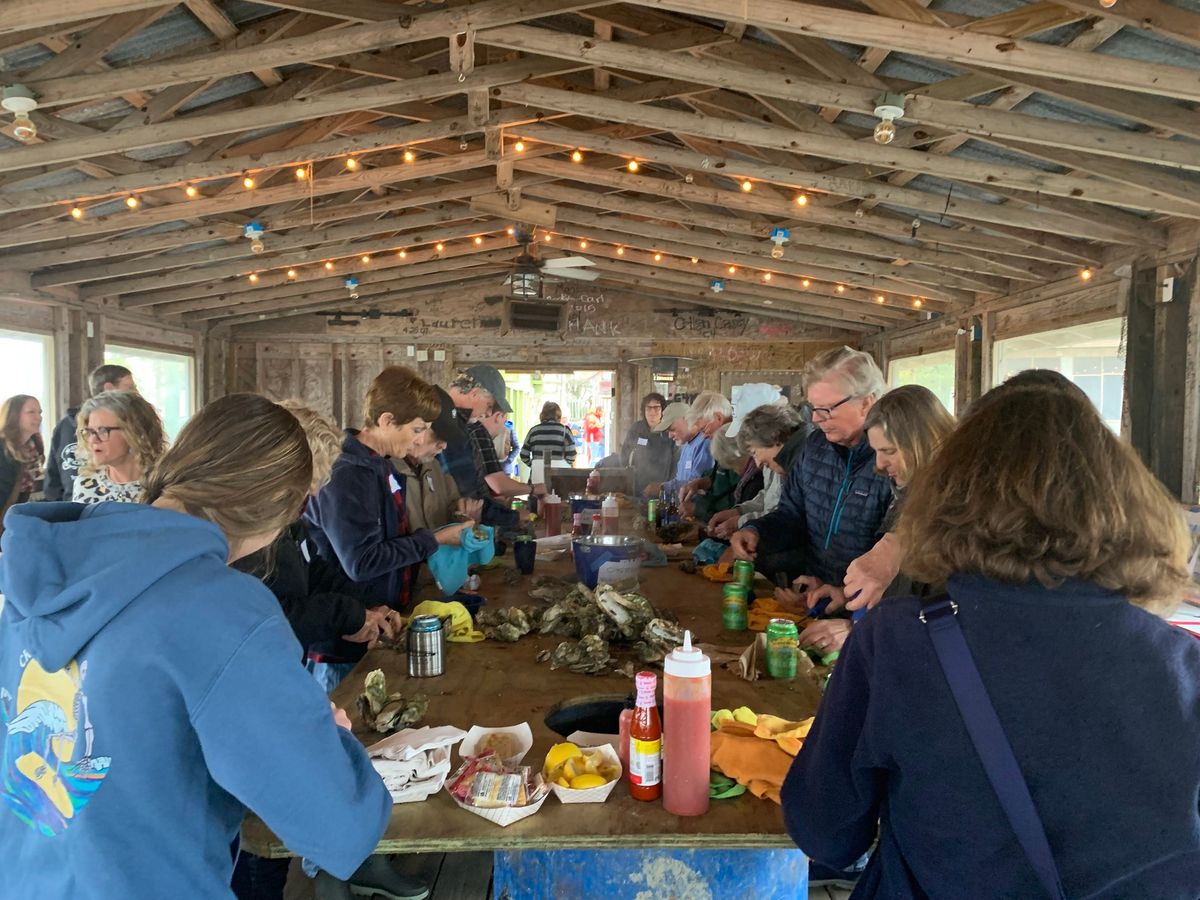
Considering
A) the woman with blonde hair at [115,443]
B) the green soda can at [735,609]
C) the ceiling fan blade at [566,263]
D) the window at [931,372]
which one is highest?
the ceiling fan blade at [566,263]

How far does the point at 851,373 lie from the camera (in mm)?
2848

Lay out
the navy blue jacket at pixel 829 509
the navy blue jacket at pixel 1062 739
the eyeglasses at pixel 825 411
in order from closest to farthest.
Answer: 1. the navy blue jacket at pixel 1062 739
2. the navy blue jacket at pixel 829 509
3. the eyeglasses at pixel 825 411

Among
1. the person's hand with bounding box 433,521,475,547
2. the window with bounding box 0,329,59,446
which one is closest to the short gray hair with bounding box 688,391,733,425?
the person's hand with bounding box 433,521,475,547

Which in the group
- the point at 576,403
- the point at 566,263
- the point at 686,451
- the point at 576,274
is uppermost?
the point at 576,274

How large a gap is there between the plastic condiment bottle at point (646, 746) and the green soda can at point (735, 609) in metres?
1.11

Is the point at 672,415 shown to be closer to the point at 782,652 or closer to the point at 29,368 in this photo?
the point at 782,652

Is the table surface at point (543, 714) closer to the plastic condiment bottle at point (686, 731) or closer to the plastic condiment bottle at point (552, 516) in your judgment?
the plastic condiment bottle at point (686, 731)

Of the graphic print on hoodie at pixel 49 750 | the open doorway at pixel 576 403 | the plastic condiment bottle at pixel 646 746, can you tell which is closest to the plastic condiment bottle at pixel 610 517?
the plastic condiment bottle at pixel 646 746

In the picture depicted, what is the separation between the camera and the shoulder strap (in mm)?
974

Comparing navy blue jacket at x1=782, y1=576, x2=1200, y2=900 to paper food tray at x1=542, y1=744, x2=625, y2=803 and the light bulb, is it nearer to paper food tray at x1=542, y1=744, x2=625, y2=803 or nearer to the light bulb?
paper food tray at x1=542, y1=744, x2=625, y2=803

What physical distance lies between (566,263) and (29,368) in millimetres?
5578

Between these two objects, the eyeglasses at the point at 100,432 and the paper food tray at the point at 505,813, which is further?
the eyeglasses at the point at 100,432

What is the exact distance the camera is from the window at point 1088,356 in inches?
263

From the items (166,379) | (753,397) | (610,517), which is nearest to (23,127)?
(610,517)
